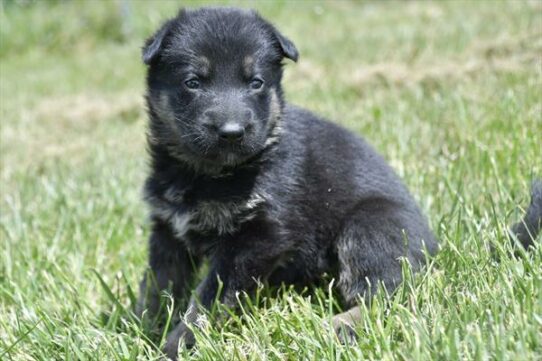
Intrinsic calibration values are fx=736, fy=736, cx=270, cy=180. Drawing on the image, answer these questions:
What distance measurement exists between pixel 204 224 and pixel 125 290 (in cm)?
79

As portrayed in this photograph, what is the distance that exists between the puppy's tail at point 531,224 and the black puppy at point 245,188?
0.42 m

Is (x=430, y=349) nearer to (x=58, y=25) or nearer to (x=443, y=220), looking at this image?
(x=443, y=220)

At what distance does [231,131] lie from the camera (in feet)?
9.75

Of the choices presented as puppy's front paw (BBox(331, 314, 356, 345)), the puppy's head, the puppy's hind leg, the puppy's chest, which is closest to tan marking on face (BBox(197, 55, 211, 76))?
the puppy's head

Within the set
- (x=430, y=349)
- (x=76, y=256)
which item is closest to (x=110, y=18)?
(x=76, y=256)

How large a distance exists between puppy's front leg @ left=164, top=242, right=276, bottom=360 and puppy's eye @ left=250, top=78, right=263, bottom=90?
2.33ft

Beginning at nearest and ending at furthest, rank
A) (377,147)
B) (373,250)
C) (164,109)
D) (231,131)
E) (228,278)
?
1. (231,131)
2. (228,278)
3. (373,250)
4. (164,109)
5. (377,147)

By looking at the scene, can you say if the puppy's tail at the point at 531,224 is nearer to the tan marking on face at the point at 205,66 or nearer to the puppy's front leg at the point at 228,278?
the puppy's front leg at the point at 228,278

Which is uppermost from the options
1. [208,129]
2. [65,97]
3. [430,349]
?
[208,129]

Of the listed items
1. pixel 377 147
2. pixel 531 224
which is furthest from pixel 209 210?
pixel 377 147

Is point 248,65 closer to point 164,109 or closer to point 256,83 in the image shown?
point 256,83

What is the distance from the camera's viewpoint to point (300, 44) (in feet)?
30.4

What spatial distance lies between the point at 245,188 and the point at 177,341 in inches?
29.0

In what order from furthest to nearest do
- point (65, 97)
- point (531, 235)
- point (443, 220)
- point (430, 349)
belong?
1. point (65, 97)
2. point (443, 220)
3. point (531, 235)
4. point (430, 349)
